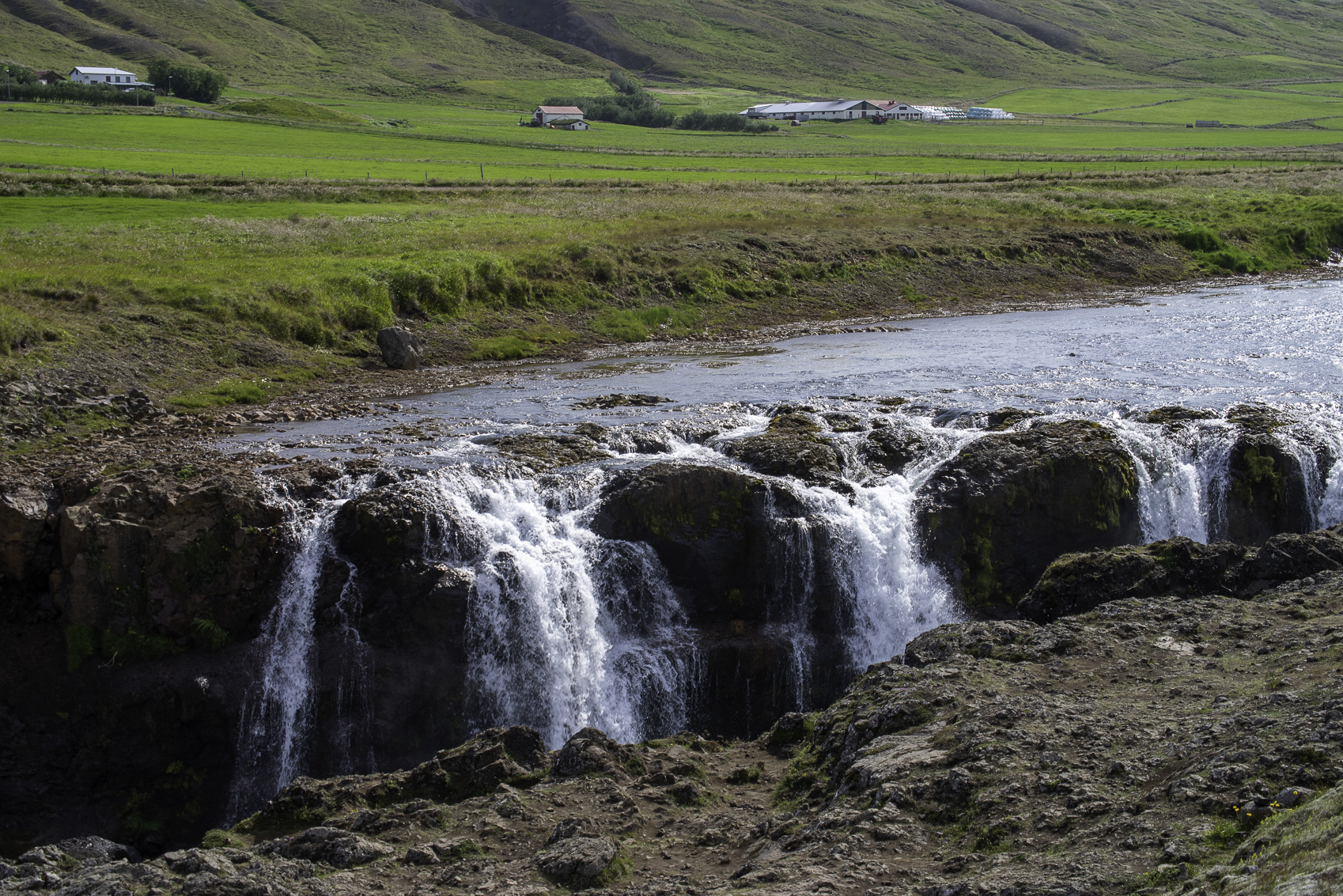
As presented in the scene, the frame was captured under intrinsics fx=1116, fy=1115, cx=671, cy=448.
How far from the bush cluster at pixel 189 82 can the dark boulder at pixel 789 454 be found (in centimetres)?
Answer: 16248

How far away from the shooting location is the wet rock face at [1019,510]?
26.6 meters

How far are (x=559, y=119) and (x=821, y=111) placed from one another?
4813cm

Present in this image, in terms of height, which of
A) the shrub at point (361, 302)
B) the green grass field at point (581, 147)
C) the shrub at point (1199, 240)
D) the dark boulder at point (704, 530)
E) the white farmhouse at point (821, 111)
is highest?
the white farmhouse at point (821, 111)

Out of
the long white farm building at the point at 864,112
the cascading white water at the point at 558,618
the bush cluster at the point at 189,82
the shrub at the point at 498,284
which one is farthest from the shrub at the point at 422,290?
the long white farm building at the point at 864,112

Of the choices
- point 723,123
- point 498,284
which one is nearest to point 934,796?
point 498,284

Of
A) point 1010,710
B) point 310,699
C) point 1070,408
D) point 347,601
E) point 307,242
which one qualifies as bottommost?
point 310,699

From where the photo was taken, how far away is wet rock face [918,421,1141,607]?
87.1ft

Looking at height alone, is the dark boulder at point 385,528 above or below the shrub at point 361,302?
below

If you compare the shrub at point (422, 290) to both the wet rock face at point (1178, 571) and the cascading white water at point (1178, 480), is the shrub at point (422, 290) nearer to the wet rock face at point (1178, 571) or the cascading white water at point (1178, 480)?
the cascading white water at point (1178, 480)

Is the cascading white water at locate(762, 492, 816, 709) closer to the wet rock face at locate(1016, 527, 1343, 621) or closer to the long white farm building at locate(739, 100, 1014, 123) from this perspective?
the wet rock face at locate(1016, 527, 1343, 621)

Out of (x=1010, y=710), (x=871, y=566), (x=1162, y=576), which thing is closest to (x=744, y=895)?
(x=1010, y=710)

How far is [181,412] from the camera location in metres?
31.7

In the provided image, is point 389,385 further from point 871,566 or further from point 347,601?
point 871,566

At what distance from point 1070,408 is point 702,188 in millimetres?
49930
